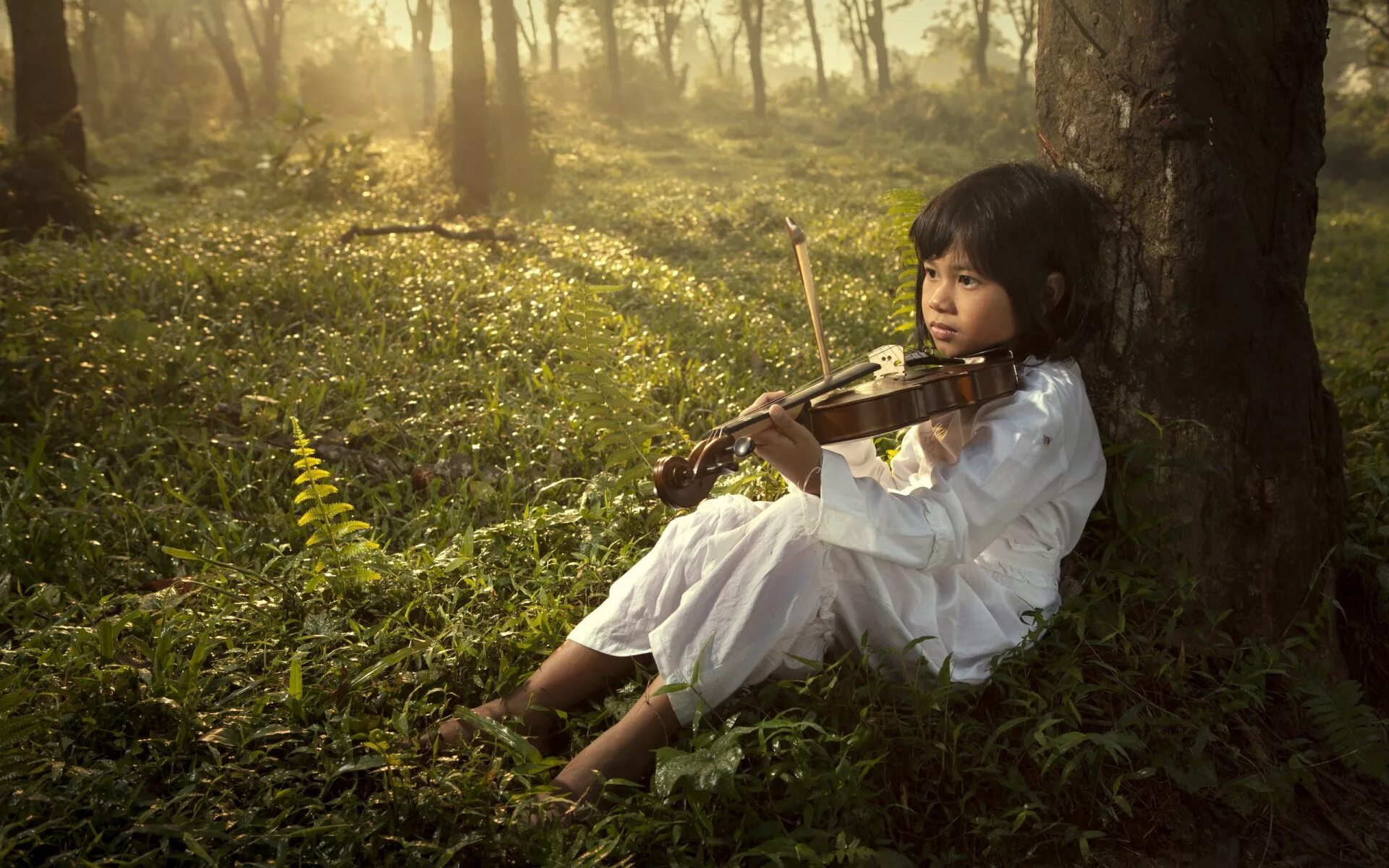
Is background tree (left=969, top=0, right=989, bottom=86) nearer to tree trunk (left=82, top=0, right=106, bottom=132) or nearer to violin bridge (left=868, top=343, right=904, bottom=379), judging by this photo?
tree trunk (left=82, top=0, right=106, bottom=132)

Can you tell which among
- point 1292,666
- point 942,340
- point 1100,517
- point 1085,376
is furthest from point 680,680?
point 1292,666

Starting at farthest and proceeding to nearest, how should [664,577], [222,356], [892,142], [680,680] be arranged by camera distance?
[892,142]
[222,356]
[664,577]
[680,680]

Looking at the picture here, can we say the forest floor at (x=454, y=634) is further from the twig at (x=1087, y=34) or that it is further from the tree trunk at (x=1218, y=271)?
the twig at (x=1087, y=34)

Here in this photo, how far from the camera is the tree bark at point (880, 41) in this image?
29.8 meters

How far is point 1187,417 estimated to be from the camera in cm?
252

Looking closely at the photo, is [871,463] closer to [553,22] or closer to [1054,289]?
[1054,289]

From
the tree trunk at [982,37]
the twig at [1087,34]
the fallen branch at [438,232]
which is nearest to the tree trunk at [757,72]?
the tree trunk at [982,37]

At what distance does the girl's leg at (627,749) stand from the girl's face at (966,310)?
1124 millimetres

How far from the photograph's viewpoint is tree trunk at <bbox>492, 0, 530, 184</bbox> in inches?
507

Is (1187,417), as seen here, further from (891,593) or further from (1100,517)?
(891,593)

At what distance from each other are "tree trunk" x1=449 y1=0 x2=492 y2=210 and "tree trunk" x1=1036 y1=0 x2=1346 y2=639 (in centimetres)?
945

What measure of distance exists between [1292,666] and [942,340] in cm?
127

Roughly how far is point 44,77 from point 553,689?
322 inches

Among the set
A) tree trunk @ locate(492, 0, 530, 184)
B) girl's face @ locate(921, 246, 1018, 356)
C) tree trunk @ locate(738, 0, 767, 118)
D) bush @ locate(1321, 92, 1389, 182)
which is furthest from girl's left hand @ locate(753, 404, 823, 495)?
tree trunk @ locate(738, 0, 767, 118)
